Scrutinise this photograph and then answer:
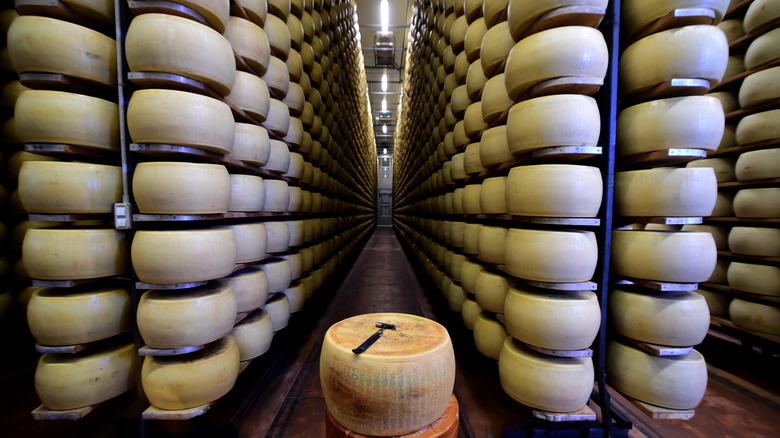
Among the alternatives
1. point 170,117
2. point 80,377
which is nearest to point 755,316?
point 170,117

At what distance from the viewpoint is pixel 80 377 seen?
4.93ft

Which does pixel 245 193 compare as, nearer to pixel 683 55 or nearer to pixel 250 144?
pixel 250 144

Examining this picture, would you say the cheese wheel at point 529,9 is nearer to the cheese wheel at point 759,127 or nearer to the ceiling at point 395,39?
the cheese wheel at point 759,127

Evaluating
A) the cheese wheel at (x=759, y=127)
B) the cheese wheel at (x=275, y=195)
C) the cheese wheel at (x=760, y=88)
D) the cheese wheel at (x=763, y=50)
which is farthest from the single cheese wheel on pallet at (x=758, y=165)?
the cheese wheel at (x=275, y=195)

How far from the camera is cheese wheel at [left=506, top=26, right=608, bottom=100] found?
1514mm

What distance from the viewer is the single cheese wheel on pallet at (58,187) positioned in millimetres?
1464

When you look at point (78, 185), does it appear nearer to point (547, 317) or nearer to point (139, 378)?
point (139, 378)

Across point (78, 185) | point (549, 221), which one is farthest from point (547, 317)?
point (78, 185)

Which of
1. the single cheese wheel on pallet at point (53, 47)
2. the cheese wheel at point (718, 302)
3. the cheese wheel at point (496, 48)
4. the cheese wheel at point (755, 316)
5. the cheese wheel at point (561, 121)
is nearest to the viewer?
the single cheese wheel on pallet at point (53, 47)

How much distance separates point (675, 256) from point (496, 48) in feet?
5.01

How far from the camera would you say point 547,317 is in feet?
5.08

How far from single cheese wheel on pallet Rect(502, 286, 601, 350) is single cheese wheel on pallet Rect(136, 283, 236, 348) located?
152cm

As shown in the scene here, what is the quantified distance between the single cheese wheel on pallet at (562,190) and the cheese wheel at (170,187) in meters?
1.58

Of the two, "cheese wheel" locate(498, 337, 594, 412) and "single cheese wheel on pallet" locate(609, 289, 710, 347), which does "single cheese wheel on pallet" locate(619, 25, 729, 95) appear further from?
"cheese wheel" locate(498, 337, 594, 412)
